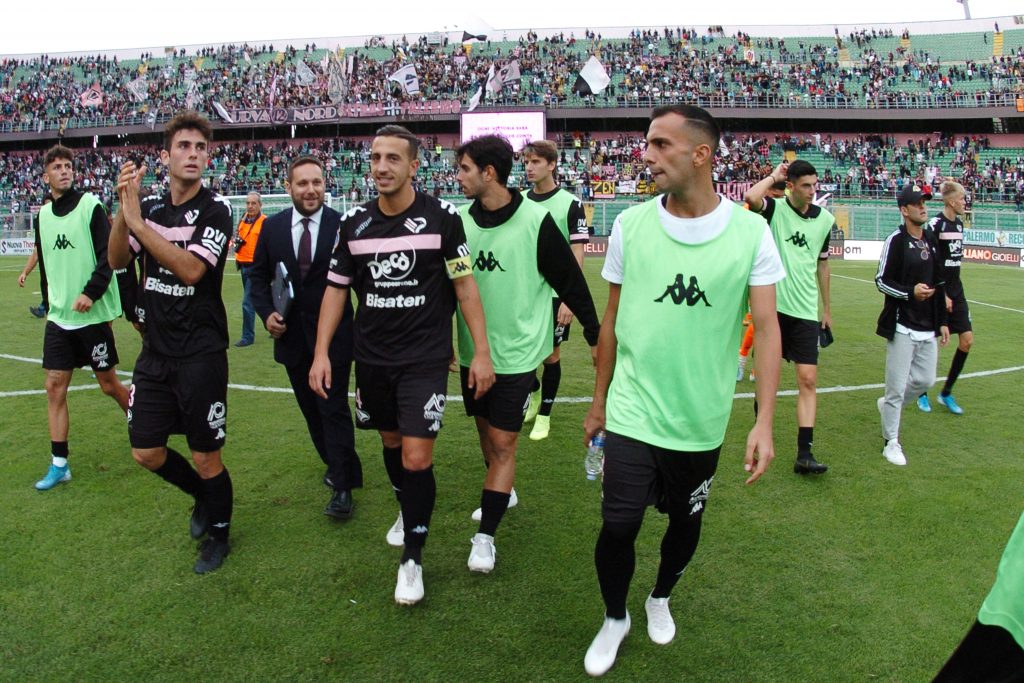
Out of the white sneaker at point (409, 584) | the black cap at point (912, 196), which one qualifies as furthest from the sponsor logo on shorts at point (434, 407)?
the black cap at point (912, 196)

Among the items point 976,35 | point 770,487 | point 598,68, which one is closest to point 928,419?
point 770,487

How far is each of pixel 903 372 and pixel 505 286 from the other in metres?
3.69

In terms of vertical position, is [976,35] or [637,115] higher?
[976,35]

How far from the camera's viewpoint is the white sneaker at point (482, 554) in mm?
4152

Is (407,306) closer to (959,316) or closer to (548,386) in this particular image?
(548,386)

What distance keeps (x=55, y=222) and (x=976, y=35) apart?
5842 centimetres

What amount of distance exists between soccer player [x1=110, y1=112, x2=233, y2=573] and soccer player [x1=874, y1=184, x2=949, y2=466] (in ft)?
16.3

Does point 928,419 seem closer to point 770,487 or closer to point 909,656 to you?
point 770,487

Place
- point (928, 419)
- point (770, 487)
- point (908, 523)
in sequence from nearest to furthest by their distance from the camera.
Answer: point (908, 523), point (770, 487), point (928, 419)

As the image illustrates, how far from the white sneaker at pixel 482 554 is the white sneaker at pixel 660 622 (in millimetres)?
927

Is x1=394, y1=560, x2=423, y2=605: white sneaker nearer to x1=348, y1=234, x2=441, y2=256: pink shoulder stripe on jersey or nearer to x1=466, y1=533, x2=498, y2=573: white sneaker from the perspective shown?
x1=466, y1=533, x2=498, y2=573: white sneaker

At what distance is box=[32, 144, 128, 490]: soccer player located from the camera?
5.48 m

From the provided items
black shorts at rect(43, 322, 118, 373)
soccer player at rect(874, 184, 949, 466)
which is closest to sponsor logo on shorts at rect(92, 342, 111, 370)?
black shorts at rect(43, 322, 118, 373)

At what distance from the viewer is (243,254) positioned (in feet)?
34.7
